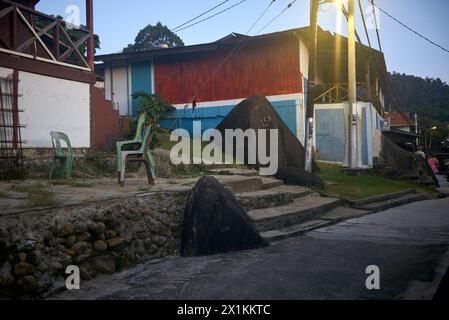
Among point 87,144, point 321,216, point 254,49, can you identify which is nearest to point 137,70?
point 254,49

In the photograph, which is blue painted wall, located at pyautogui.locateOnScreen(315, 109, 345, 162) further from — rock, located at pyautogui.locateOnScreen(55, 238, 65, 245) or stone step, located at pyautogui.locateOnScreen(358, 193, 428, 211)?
rock, located at pyautogui.locateOnScreen(55, 238, 65, 245)

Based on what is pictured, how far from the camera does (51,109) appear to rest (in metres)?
8.45

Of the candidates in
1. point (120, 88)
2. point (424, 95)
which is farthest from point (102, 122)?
point (424, 95)

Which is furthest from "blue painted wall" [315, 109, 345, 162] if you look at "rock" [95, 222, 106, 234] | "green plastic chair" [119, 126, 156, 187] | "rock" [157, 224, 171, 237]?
"rock" [95, 222, 106, 234]

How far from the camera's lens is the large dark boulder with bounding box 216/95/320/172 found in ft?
37.7

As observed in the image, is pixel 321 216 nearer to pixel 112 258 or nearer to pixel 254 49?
pixel 112 258

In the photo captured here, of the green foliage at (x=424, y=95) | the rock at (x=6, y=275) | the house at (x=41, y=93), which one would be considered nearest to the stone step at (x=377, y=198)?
the house at (x=41, y=93)

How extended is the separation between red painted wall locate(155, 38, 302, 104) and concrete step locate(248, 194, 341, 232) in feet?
30.3

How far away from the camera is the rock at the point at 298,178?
30.0ft

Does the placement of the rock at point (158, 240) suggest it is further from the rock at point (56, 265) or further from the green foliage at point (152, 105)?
the green foliage at point (152, 105)

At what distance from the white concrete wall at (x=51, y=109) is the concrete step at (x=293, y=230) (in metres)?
5.61

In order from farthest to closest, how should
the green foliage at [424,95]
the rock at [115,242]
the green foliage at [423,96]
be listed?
1. the green foliage at [424,95]
2. the green foliage at [423,96]
3. the rock at [115,242]

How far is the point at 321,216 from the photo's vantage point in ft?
23.1

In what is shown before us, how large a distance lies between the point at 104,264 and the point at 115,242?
28 centimetres
